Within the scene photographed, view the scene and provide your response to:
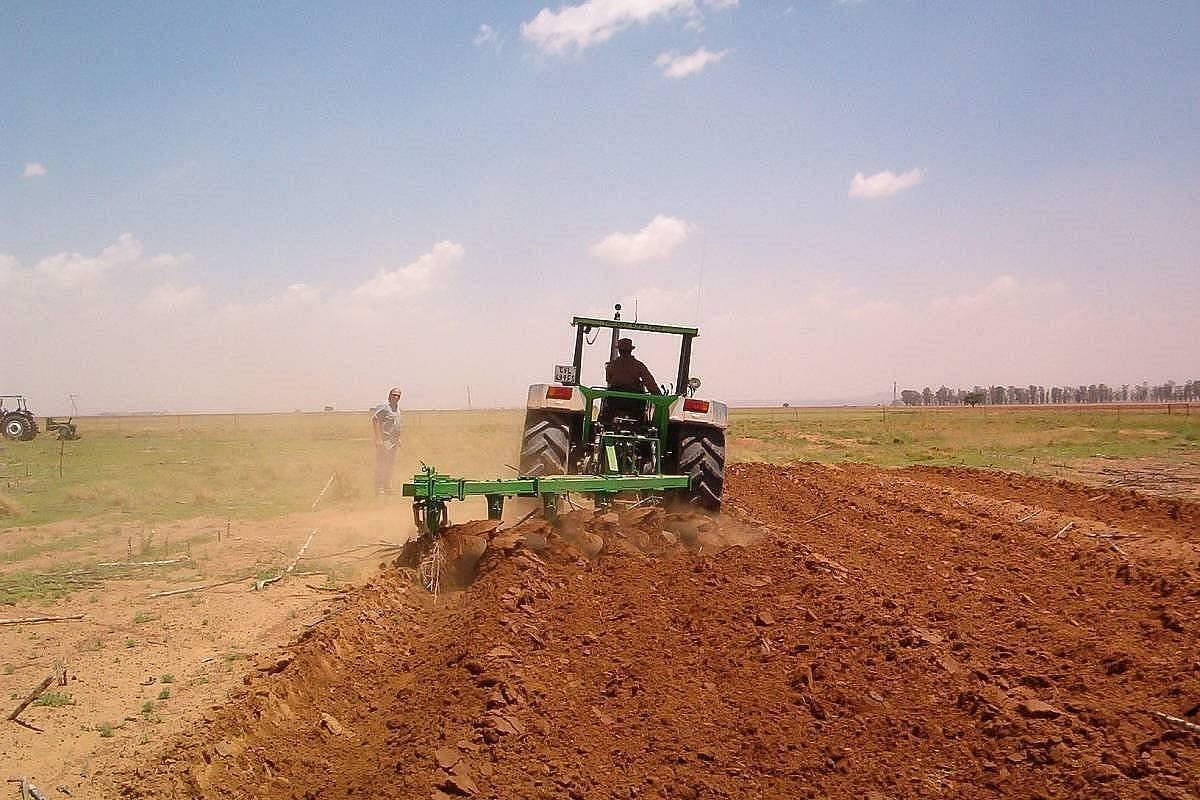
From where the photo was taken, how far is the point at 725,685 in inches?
161

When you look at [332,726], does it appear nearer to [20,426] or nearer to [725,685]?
[725,685]

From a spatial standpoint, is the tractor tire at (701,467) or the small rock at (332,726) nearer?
the small rock at (332,726)

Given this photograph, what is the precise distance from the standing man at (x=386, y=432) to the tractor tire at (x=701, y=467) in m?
4.59

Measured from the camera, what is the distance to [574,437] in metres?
8.53

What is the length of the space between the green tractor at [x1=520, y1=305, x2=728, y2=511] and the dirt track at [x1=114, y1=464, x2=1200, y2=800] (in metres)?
→ 1.24

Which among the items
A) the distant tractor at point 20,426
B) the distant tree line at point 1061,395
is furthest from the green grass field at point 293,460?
the distant tree line at point 1061,395

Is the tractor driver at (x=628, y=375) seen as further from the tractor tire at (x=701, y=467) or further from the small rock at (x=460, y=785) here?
the small rock at (x=460, y=785)

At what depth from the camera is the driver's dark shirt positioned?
340 inches

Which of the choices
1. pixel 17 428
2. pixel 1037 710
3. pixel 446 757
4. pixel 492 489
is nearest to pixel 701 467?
pixel 492 489

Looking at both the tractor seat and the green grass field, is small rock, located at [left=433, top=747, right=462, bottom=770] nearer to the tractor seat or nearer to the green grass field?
the tractor seat

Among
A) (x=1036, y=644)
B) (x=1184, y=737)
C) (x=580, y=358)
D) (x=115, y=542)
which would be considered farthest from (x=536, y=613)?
(x=115, y=542)

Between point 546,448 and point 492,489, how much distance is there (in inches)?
60.6

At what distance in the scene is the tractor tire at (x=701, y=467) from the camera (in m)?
8.14

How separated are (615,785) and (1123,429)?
116 feet
